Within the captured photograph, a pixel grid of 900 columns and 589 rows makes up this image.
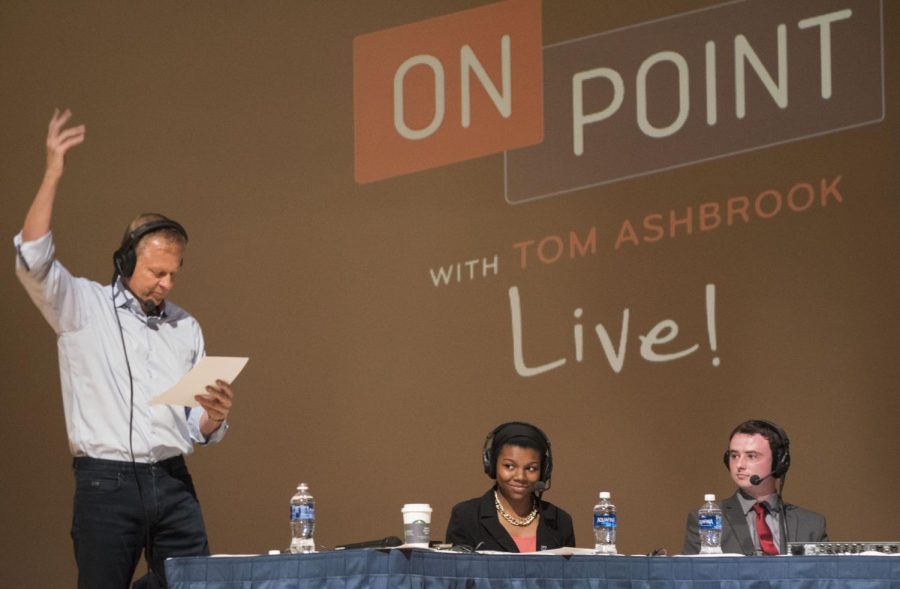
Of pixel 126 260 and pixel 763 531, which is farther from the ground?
pixel 126 260

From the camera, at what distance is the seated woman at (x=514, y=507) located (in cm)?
405

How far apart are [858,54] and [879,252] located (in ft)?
2.32

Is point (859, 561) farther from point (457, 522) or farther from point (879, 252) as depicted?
point (879, 252)

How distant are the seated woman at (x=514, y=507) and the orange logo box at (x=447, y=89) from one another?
1.38m

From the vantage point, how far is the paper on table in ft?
10.8

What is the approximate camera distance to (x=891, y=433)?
15.3 ft

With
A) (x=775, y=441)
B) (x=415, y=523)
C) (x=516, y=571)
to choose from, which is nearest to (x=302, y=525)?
(x=415, y=523)

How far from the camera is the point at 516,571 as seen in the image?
300 cm

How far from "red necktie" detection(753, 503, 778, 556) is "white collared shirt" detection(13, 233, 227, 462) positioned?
1572 mm

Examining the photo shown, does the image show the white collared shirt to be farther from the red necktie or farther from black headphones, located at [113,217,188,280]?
the red necktie

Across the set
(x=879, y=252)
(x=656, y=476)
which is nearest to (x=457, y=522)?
(x=656, y=476)

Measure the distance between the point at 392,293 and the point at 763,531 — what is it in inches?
72.1

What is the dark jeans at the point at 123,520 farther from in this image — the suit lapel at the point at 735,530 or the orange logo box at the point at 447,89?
the orange logo box at the point at 447,89

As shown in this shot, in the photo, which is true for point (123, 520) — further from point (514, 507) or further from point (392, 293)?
point (392, 293)
